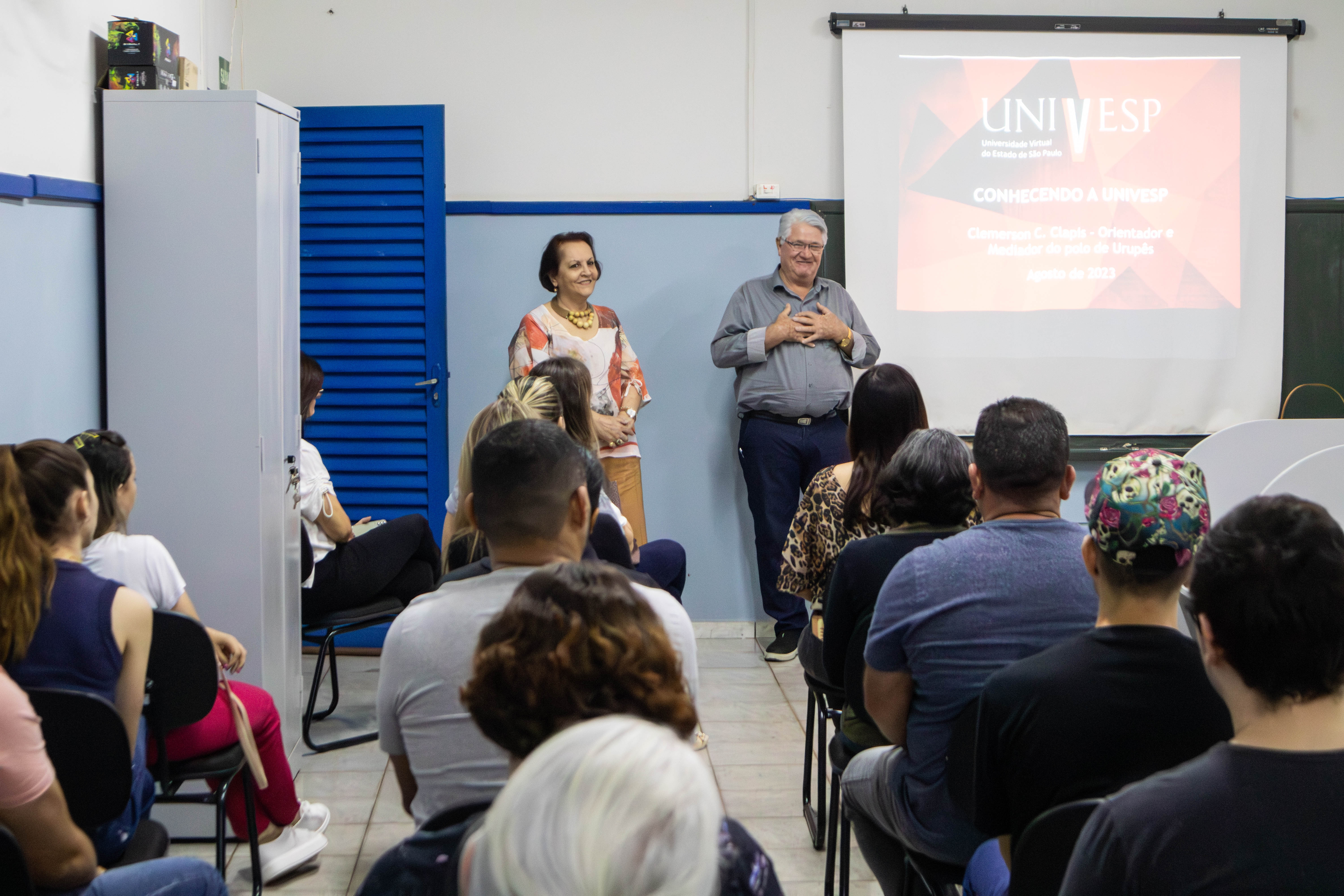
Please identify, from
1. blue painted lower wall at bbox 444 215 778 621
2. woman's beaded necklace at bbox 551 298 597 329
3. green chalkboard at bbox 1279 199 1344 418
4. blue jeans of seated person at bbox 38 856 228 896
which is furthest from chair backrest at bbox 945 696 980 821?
green chalkboard at bbox 1279 199 1344 418

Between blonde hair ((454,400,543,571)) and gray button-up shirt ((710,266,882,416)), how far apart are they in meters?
1.72

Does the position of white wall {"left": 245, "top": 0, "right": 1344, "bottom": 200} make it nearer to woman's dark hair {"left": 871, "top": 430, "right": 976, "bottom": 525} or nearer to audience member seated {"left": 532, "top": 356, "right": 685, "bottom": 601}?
audience member seated {"left": 532, "top": 356, "right": 685, "bottom": 601}

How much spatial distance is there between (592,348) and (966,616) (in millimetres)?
2690

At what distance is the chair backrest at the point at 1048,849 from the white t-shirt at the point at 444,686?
41 centimetres

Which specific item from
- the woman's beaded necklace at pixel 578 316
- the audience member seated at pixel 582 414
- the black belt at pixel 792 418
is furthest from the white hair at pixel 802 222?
the audience member seated at pixel 582 414

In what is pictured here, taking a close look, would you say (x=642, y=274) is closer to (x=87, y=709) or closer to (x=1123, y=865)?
(x=87, y=709)

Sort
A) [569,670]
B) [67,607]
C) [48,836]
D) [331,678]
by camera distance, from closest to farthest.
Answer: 1. [569,670]
2. [48,836]
3. [67,607]
4. [331,678]

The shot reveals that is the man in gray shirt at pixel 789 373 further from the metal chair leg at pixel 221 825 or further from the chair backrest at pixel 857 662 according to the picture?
the metal chair leg at pixel 221 825

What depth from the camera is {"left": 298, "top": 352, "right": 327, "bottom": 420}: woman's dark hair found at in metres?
3.24

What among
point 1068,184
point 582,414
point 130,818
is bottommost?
point 130,818

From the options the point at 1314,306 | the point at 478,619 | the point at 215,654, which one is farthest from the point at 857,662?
the point at 1314,306

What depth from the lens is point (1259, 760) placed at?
912 millimetres

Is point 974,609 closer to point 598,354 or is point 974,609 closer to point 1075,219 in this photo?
point 598,354

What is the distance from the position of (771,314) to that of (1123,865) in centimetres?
339
